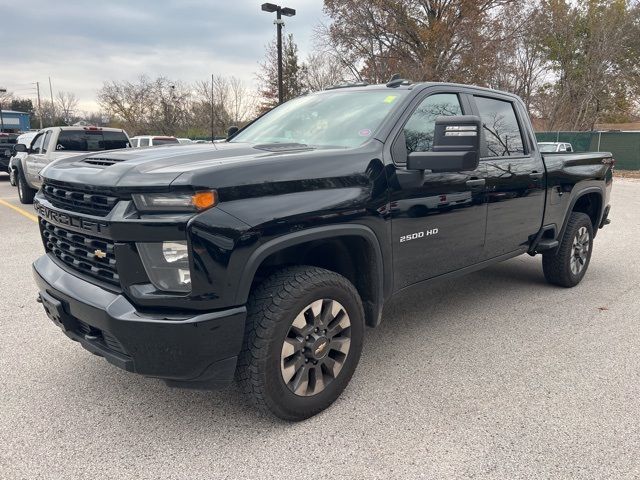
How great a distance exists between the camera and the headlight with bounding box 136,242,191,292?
87.1 inches

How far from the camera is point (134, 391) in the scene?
3012 millimetres

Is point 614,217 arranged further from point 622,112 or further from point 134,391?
point 622,112

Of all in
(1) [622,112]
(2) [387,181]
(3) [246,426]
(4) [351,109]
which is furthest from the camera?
(1) [622,112]

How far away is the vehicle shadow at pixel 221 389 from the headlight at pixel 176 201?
99 centimetres

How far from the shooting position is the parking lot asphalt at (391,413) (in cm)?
234

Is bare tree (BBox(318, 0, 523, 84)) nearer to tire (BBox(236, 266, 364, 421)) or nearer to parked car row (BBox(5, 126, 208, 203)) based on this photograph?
parked car row (BBox(5, 126, 208, 203))

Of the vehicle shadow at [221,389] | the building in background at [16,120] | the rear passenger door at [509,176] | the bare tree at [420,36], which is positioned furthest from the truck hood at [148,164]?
the building in background at [16,120]

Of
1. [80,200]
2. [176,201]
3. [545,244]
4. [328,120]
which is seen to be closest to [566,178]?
[545,244]

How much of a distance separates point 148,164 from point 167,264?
54 centimetres

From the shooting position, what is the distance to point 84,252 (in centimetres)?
257

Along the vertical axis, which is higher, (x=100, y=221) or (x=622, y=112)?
(x=622, y=112)

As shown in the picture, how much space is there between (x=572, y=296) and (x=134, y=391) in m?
4.10

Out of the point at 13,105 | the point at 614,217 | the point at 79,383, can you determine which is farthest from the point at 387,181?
the point at 13,105

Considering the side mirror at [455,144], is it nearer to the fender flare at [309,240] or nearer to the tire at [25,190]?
the fender flare at [309,240]
